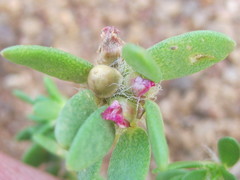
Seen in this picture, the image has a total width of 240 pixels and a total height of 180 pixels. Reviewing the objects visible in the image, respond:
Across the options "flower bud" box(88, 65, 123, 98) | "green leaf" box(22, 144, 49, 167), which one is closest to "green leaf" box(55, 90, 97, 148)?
"flower bud" box(88, 65, 123, 98)

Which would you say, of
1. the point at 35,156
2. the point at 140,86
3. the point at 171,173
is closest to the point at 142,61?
the point at 140,86

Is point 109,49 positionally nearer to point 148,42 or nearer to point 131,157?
point 131,157

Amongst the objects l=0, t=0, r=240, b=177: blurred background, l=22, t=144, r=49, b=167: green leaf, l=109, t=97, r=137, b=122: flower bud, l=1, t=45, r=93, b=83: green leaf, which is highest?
l=0, t=0, r=240, b=177: blurred background

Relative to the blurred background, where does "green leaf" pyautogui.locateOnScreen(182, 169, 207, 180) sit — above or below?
below

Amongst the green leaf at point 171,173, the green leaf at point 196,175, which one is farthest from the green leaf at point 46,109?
the green leaf at point 196,175

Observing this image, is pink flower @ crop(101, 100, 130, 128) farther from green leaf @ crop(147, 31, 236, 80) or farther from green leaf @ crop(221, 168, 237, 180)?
green leaf @ crop(221, 168, 237, 180)

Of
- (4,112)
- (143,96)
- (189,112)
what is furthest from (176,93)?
(143,96)

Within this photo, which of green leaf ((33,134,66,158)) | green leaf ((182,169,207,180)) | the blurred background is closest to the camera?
green leaf ((182,169,207,180))

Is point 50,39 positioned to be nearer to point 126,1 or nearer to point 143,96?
point 126,1
